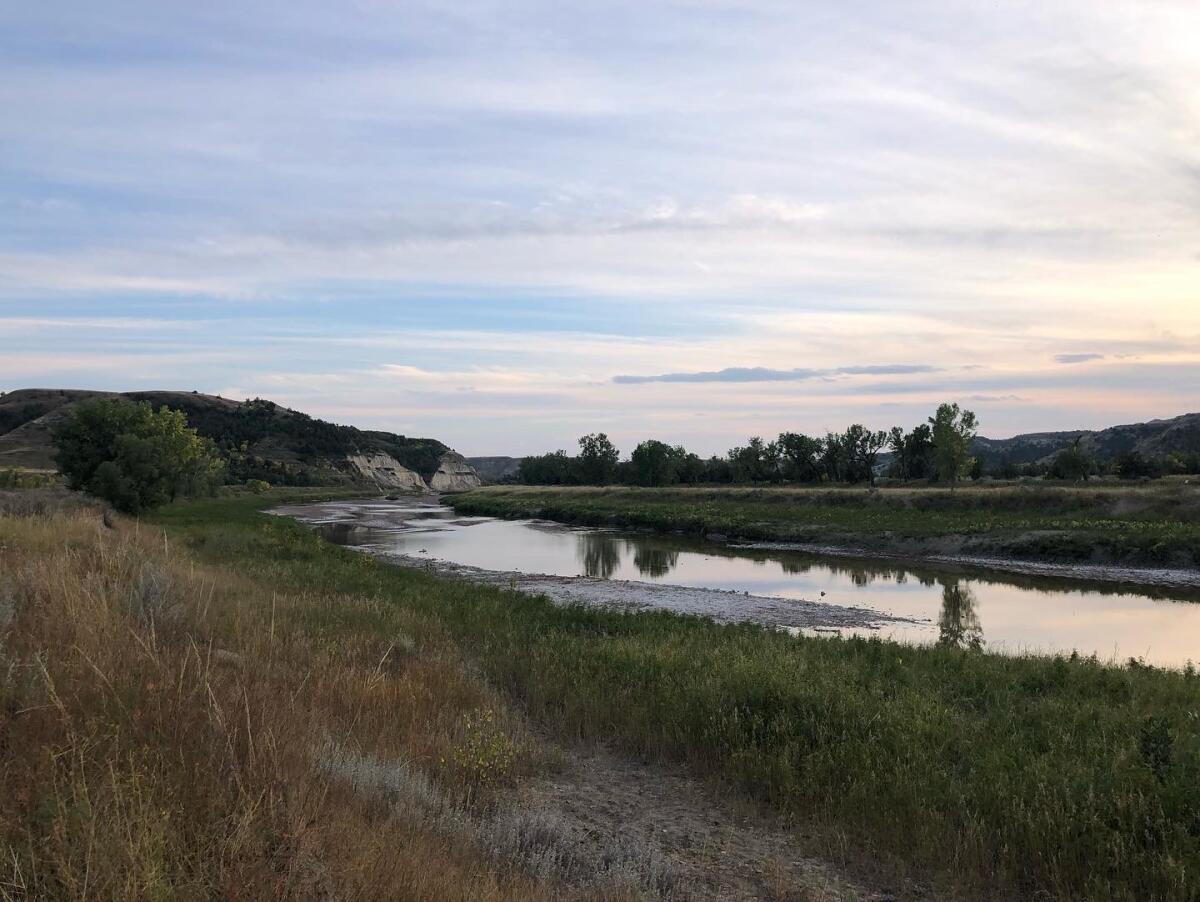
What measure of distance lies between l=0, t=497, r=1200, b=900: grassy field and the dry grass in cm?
2

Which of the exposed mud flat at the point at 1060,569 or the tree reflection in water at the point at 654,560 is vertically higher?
the exposed mud flat at the point at 1060,569

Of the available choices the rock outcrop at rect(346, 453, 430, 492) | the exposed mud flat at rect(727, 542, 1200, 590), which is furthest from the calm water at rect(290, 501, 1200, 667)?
the rock outcrop at rect(346, 453, 430, 492)

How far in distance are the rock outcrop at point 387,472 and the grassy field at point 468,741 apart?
15039 centimetres

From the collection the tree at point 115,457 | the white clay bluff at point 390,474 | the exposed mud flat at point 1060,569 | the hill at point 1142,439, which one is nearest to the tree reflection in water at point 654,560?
the exposed mud flat at point 1060,569

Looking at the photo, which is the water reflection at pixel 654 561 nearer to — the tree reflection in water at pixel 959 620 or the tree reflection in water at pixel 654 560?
the tree reflection in water at pixel 654 560

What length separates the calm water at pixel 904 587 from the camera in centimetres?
1877

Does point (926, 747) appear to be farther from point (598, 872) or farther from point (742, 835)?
point (598, 872)

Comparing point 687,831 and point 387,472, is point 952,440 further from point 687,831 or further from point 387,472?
point 387,472

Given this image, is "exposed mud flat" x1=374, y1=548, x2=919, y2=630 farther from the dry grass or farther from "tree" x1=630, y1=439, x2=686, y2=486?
"tree" x1=630, y1=439, x2=686, y2=486

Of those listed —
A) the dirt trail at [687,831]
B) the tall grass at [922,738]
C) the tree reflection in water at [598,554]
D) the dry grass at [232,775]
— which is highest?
the dry grass at [232,775]

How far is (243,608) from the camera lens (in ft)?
34.1

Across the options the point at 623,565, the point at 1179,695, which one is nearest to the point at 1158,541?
the point at 623,565

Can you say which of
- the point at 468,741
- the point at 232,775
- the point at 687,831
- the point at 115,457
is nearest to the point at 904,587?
the point at 687,831

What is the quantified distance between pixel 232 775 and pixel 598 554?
36.5 metres
